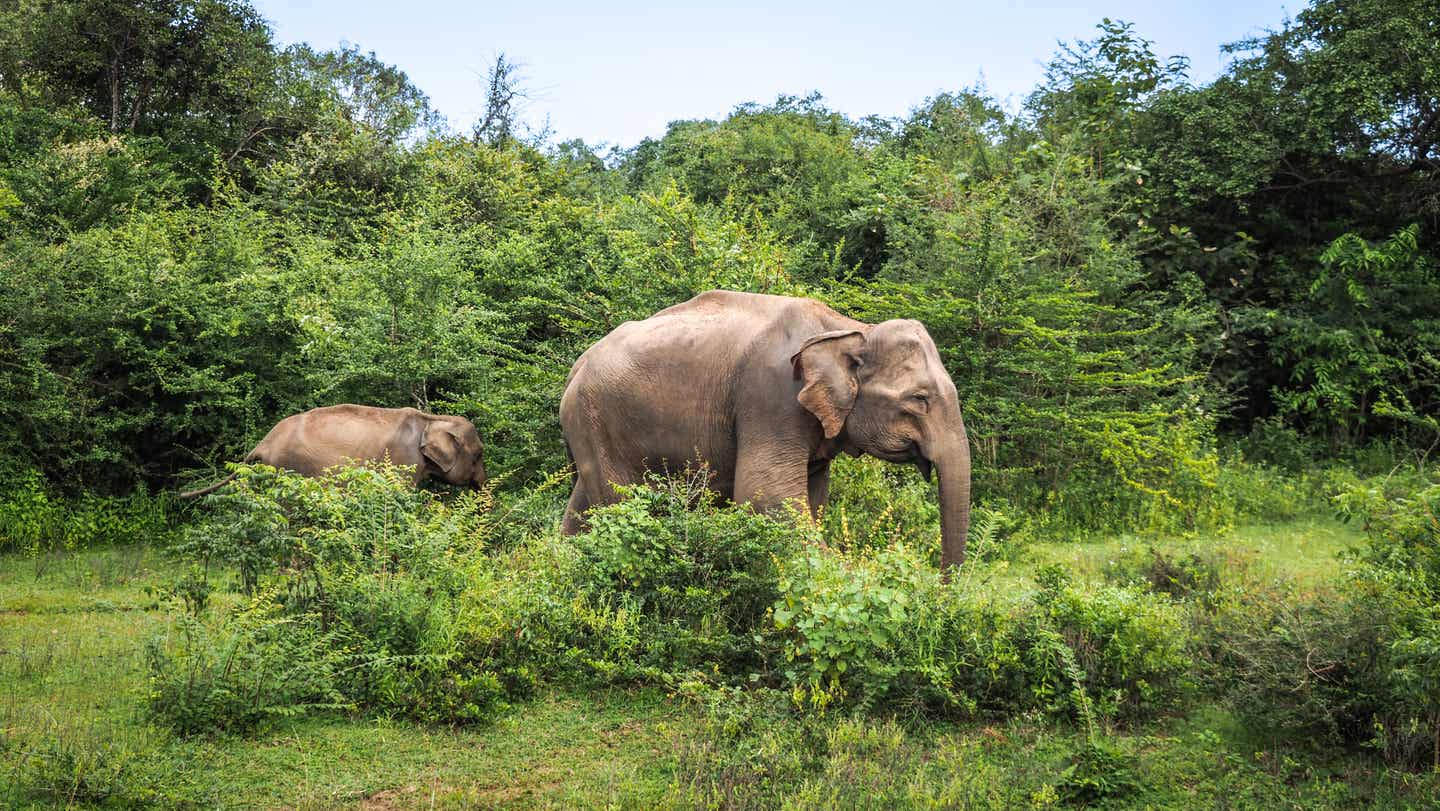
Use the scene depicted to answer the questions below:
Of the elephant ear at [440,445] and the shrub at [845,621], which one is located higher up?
the elephant ear at [440,445]

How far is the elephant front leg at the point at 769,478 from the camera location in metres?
8.26

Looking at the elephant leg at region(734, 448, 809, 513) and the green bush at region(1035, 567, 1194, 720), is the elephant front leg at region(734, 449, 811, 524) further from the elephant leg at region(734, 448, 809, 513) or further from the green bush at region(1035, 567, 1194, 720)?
the green bush at region(1035, 567, 1194, 720)

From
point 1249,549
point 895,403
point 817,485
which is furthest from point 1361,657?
point 1249,549

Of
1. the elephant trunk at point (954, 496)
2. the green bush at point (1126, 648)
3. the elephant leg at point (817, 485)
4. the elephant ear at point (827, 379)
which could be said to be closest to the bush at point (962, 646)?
the green bush at point (1126, 648)

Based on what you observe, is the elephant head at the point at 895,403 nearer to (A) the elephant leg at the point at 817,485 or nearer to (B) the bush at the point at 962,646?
(A) the elephant leg at the point at 817,485

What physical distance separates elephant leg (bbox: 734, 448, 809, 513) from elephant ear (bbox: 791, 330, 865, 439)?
0.39 m

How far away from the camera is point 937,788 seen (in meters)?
5.07

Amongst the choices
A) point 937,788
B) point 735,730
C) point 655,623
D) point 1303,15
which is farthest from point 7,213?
point 1303,15

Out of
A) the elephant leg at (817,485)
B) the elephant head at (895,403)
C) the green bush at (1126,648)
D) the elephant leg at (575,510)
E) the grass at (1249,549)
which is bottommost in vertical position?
the grass at (1249,549)

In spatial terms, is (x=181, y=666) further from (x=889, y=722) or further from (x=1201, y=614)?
(x=1201, y=614)

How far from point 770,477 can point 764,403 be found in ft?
1.90

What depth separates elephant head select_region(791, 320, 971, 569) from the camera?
8.08 m

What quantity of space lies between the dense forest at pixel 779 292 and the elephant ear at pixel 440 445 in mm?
721

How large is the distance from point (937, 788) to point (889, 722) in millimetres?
851
